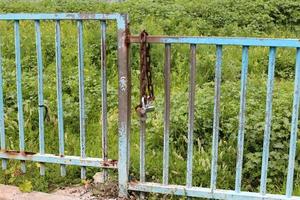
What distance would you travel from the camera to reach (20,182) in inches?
147

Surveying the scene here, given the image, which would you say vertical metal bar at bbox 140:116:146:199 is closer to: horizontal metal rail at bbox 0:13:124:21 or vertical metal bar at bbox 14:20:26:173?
horizontal metal rail at bbox 0:13:124:21

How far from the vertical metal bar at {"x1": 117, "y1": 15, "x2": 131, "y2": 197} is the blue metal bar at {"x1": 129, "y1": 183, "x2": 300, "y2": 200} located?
0.10 metres

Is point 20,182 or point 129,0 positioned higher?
point 129,0

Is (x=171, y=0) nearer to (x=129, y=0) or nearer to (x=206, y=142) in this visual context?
(x=129, y=0)

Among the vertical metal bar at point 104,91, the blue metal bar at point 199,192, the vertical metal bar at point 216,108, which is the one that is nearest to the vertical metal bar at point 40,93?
the vertical metal bar at point 104,91

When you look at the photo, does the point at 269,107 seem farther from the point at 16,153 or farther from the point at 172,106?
the point at 16,153

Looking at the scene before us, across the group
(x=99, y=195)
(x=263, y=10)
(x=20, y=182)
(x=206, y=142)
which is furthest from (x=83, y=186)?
(x=263, y=10)

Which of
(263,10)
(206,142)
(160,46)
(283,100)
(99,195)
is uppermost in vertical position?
(263,10)

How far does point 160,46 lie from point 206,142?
291 centimetres

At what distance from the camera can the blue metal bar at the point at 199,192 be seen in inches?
126

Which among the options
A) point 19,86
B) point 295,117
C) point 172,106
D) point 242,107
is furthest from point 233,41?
point 172,106

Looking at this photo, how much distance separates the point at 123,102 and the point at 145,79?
0.72 ft

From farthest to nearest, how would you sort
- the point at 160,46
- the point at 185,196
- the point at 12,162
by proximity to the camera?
the point at 160,46
the point at 12,162
the point at 185,196

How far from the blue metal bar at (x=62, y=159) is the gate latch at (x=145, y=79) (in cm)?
47
